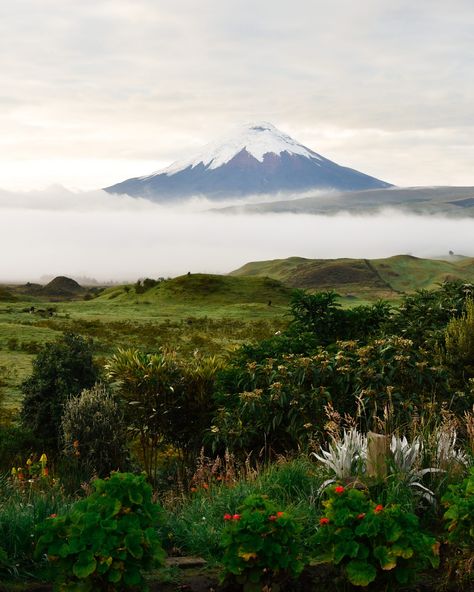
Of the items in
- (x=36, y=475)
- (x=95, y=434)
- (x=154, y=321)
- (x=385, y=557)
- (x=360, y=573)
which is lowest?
(x=154, y=321)

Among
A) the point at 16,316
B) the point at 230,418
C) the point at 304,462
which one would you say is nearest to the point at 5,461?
the point at 230,418

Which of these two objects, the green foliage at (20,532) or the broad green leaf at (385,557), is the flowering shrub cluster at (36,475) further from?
the broad green leaf at (385,557)

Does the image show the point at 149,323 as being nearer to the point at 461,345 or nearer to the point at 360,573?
the point at 461,345

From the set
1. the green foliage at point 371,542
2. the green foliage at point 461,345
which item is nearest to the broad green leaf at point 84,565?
the green foliage at point 371,542

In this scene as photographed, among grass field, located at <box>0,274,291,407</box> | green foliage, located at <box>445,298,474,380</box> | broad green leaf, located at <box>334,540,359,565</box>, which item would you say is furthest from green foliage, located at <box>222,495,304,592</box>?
grass field, located at <box>0,274,291,407</box>

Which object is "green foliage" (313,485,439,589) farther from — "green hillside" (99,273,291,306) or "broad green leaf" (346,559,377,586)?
"green hillside" (99,273,291,306)

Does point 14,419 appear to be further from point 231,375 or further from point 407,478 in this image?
point 407,478

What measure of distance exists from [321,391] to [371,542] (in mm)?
5725

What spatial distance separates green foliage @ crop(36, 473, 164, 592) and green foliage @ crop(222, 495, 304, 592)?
0.64 meters

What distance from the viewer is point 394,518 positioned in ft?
21.1

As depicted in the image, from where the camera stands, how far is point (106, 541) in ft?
19.6

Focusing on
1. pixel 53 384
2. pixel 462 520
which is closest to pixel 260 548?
pixel 462 520

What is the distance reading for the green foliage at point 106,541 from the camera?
591 centimetres

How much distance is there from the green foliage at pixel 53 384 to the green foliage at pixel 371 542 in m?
10.2
